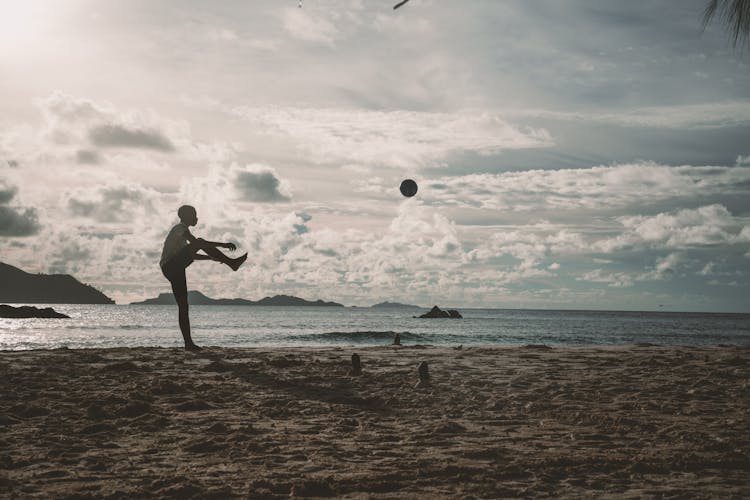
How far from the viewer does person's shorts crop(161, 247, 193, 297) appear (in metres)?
10.0

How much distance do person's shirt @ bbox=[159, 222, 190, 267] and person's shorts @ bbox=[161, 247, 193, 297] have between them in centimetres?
8

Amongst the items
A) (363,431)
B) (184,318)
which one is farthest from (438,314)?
(363,431)

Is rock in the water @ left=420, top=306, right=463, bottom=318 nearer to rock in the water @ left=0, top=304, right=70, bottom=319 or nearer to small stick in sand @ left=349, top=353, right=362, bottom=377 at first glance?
rock in the water @ left=0, top=304, right=70, bottom=319

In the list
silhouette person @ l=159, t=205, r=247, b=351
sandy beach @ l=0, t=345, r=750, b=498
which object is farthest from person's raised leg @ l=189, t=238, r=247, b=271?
sandy beach @ l=0, t=345, r=750, b=498

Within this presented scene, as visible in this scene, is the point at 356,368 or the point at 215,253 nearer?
the point at 356,368

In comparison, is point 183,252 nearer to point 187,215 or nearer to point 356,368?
point 187,215

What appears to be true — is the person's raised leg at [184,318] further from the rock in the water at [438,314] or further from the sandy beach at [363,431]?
the rock in the water at [438,314]

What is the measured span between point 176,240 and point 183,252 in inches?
10.2

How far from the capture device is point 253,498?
10.7 feet

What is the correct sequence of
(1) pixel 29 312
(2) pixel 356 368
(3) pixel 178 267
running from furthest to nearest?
(1) pixel 29 312 < (3) pixel 178 267 < (2) pixel 356 368

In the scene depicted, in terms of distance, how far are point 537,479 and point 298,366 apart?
6.00m

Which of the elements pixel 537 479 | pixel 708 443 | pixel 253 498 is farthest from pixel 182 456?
pixel 708 443

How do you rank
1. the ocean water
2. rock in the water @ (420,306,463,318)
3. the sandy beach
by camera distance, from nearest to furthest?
1. the sandy beach
2. the ocean water
3. rock in the water @ (420,306,463,318)

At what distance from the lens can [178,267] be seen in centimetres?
1009
